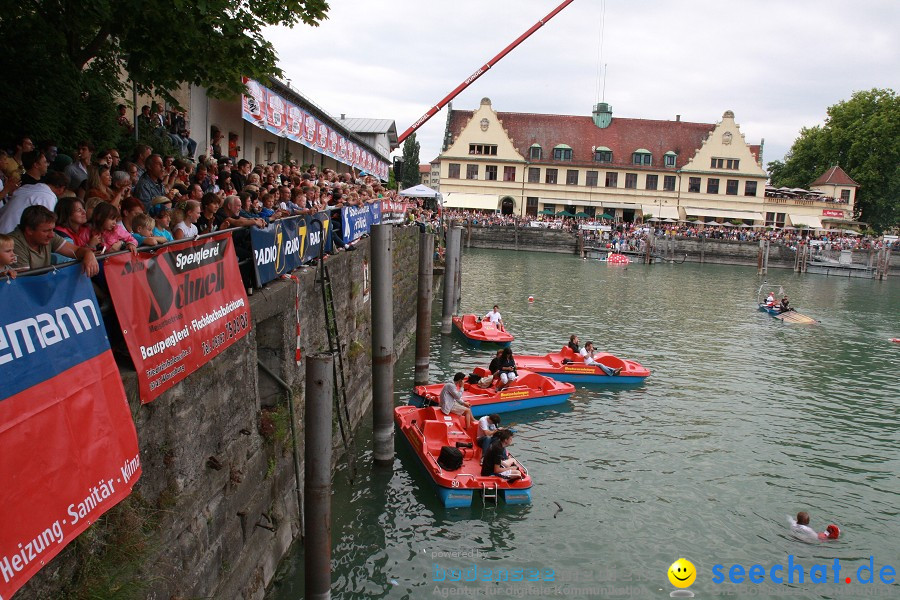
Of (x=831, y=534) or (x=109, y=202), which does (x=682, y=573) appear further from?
(x=109, y=202)

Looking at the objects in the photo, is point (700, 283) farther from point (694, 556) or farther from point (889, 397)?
point (694, 556)

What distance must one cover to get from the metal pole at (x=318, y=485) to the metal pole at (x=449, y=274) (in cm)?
1584

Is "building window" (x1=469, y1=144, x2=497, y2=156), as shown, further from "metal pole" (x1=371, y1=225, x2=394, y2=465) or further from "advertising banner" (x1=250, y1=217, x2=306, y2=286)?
"advertising banner" (x1=250, y1=217, x2=306, y2=286)

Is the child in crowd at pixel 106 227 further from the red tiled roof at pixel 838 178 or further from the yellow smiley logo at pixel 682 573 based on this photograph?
the red tiled roof at pixel 838 178

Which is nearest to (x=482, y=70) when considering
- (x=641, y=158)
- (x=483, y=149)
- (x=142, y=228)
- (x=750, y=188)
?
(x=483, y=149)

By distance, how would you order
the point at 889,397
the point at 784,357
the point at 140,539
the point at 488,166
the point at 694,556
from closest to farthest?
1. the point at 140,539
2. the point at 694,556
3. the point at 889,397
4. the point at 784,357
5. the point at 488,166

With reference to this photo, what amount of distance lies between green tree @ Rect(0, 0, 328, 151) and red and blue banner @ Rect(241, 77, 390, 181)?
158 centimetres

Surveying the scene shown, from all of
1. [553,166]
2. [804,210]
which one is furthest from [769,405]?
[804,210]

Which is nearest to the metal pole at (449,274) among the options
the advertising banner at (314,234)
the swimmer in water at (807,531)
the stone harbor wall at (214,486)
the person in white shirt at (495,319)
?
the person in white shirt at (495,319)

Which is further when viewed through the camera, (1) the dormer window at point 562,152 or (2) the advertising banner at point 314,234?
(1) the dormer window at point 562,152

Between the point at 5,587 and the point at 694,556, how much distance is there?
390 inches

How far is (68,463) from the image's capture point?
4.55m

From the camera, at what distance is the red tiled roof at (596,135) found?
7528 cm

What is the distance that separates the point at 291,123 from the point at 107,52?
1086cm
